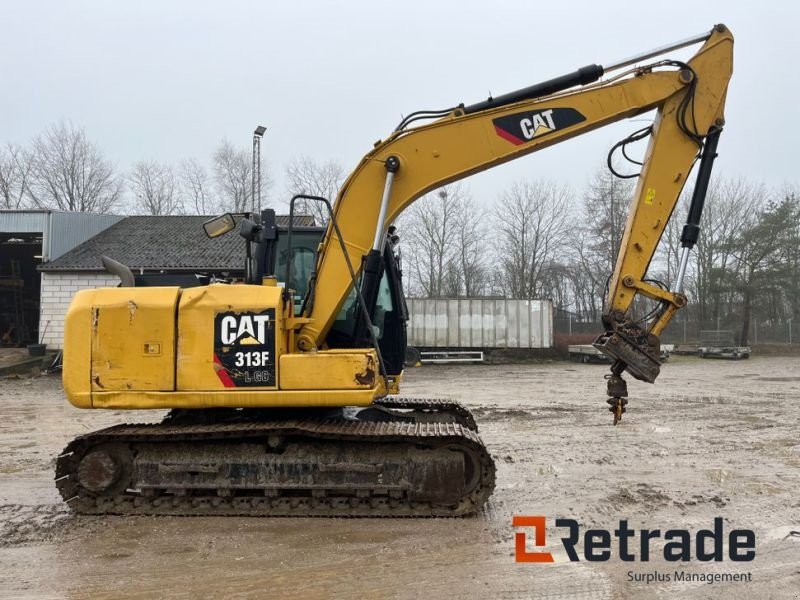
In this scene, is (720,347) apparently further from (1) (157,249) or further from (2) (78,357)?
(2) (78,357)

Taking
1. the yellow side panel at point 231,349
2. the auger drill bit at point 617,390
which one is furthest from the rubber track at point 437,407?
the yellow side panel at point 231,349

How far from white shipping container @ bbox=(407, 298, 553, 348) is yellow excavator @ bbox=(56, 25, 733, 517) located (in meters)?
20.3

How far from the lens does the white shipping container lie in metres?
25.9

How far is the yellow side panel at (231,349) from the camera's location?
5.12 metres

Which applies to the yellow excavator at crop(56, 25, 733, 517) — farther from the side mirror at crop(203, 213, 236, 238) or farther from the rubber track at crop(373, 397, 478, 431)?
the rubber track at crop(373, 397, 478, 431)

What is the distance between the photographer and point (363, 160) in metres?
5.55

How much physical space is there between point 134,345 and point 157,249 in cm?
2104

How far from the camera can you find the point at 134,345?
5.19 meters

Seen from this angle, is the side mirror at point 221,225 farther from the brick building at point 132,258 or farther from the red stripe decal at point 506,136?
the brick building at point 132,258

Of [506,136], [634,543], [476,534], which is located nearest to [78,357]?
[476,534]

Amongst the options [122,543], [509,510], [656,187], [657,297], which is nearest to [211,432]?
[122,543]

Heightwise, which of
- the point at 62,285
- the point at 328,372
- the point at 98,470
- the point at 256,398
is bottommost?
the point at 98,470

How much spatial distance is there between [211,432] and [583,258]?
4141 cm

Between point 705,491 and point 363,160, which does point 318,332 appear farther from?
point 705,491
